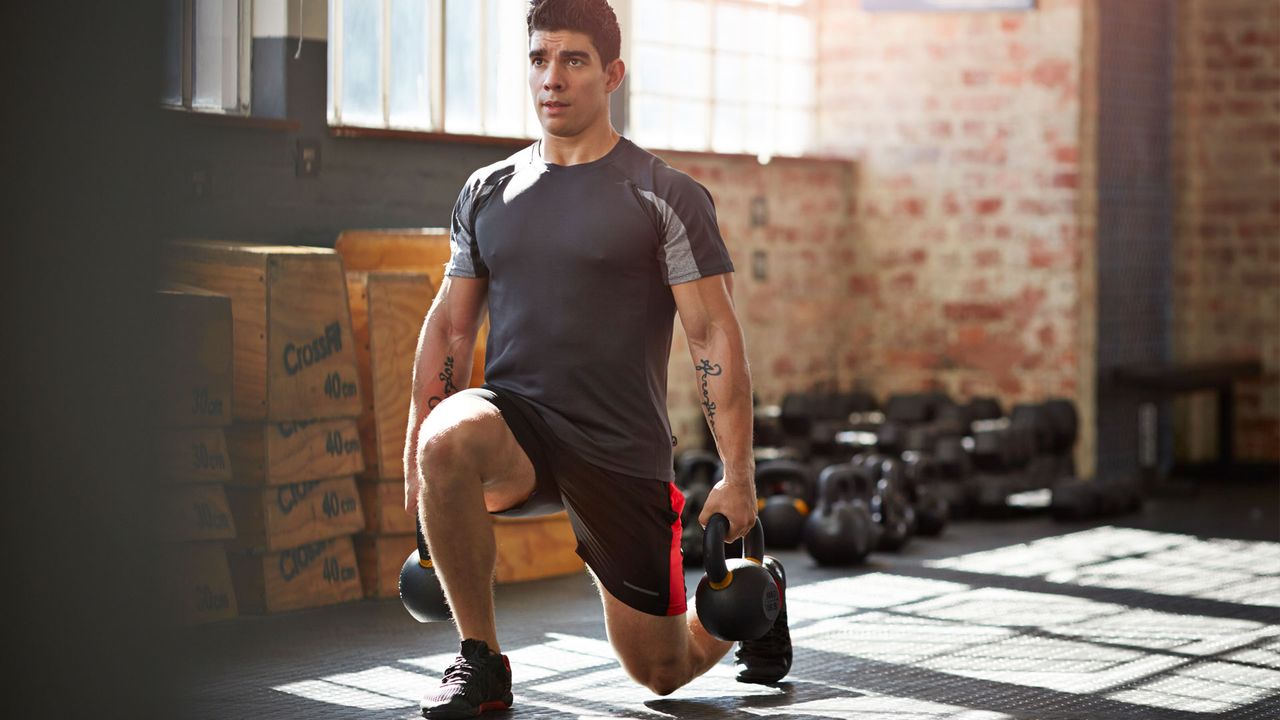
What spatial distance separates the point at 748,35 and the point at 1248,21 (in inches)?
111

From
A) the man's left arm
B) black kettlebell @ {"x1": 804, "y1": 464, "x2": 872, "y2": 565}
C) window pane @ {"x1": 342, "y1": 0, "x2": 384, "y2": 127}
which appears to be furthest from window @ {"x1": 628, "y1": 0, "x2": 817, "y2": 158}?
the man's left arm

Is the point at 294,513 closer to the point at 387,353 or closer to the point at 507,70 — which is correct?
the point at 387,353

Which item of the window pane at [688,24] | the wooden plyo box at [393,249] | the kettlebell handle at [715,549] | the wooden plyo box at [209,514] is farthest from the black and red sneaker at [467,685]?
the window pane at [688,24]

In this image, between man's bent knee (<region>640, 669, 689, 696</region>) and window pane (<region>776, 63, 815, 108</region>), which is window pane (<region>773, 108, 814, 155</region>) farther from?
man's bent knee (<region>640, 669, 689, 696</region>)

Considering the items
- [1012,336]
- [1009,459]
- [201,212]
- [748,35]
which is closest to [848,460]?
[1009,459]

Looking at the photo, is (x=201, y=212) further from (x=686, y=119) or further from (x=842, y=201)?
(x=842, y=201)

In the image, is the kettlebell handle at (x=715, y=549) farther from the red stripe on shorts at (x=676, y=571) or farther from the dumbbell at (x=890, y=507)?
the dumbbell at (x=890, y=507)

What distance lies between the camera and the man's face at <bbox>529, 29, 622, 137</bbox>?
119 inches

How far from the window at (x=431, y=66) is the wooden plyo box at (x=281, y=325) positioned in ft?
4.01

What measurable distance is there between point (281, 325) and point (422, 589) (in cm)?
163

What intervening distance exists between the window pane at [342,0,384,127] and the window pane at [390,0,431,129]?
7 centimetres

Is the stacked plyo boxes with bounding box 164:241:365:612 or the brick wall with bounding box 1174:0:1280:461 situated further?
the brick wall with bounding box 1174:0:1280:461

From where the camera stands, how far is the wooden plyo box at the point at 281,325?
4461mm

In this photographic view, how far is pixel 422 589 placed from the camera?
10.1ft
